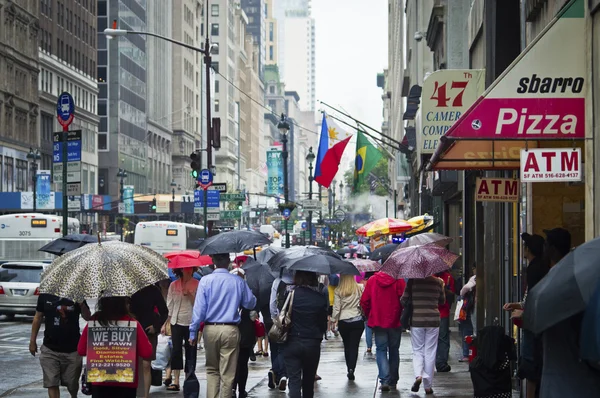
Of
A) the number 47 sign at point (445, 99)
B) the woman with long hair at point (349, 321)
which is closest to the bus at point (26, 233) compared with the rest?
the number 47 sign at point (445, 99)

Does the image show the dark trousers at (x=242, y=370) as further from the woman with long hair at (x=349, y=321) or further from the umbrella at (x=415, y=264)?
the woman with long hair at (x=349, y=321)

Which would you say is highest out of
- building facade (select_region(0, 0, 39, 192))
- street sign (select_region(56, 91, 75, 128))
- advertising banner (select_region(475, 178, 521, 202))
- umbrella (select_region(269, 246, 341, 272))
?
building facade (select_region(0, 0, 39, 192))

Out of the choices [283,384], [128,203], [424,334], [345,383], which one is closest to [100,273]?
[283,384]

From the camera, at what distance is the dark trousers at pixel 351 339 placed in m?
16.8

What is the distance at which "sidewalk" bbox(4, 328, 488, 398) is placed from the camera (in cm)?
1527

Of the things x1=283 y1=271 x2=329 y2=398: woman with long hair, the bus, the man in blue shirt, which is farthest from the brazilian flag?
x1=283 y1=271 x2=329 y2=398: woman with long hair

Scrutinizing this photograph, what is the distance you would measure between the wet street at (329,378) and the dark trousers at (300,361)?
274 cm

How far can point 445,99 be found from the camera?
1894 centimetres

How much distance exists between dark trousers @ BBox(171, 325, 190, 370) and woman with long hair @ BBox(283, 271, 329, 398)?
2.95m

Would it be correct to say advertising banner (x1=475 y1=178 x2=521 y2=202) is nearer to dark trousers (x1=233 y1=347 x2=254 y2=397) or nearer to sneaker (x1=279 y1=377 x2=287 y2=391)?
sneaker (x1=279 y1=377 x2=287 y2=391)

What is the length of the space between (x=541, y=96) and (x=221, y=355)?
4435mm

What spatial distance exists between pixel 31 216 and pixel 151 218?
6226cm

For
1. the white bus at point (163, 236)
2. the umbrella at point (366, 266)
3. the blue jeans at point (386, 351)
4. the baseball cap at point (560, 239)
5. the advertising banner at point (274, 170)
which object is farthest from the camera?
the advertising banner at point (274, 170)

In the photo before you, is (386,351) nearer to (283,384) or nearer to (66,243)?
(283,384)
